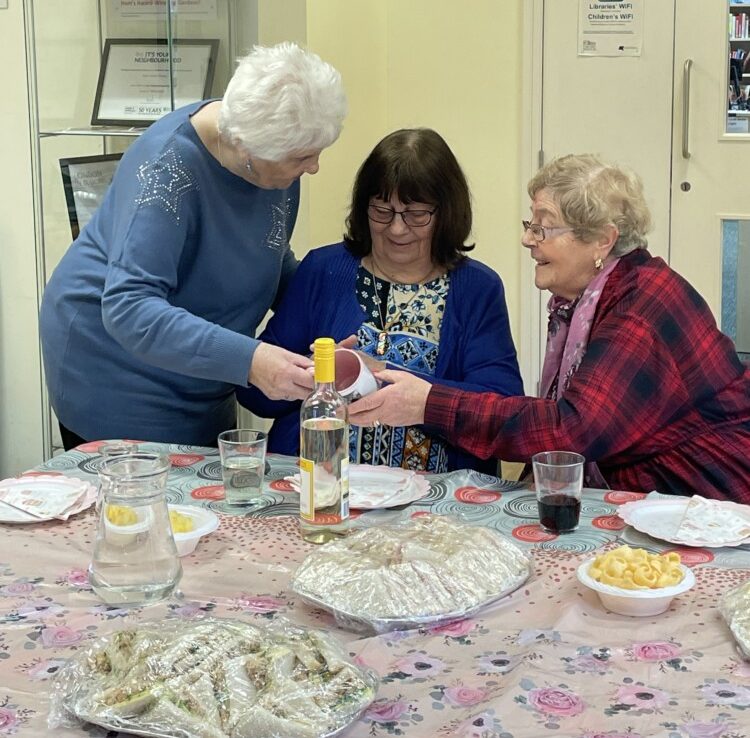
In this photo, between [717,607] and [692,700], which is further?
[717,607]

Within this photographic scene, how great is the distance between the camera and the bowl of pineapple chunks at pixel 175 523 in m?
1.41

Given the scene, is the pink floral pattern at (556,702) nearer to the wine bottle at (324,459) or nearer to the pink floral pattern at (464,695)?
the pink floral pattern at (464,695)

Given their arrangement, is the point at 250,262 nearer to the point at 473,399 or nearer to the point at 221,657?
the point at 473,399

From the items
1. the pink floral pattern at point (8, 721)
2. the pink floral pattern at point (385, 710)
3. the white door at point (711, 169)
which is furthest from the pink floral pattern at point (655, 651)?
the white door at point (711, 169)

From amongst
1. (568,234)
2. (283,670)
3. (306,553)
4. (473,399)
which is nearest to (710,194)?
(568,234)

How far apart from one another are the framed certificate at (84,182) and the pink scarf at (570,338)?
149 cm

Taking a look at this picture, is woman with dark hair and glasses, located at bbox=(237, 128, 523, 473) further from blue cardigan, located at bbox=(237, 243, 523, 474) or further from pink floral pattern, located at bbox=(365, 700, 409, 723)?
pink floral pattern, located at bbox=(365, 700, 409, 723)

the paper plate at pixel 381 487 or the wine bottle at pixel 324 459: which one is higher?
the wine bottle at pixel 324 459

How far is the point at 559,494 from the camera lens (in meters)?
1.69

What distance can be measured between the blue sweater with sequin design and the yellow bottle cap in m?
0.40

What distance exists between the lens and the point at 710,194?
168 inches

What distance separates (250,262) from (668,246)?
251 cm

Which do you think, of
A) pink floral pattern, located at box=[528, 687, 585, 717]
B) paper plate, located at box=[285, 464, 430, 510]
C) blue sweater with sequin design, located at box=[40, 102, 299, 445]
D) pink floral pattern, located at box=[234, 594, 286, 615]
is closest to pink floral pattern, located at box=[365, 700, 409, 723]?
pink floral pattern, located at box=[528, 687, 585, 717]

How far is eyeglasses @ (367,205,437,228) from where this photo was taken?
2295 millimetres
